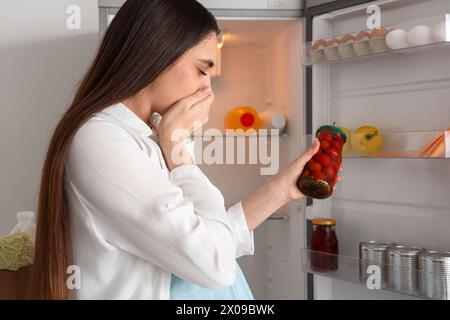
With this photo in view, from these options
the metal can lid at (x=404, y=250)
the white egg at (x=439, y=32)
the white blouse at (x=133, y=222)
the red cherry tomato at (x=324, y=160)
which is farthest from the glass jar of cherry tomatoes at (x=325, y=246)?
the white blouse at (x=133, y=222)

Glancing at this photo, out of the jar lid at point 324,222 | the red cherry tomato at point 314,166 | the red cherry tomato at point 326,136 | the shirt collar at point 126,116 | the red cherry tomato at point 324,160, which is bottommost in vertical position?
the jar lid at point 324,222

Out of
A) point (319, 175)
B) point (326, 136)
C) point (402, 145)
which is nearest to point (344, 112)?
point (402, 145)

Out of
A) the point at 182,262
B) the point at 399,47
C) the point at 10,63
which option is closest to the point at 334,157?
the point at 182,262

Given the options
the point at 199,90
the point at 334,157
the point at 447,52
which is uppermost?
the point at 447,52

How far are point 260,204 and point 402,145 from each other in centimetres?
69

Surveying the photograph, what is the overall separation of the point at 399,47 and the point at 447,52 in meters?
0.11

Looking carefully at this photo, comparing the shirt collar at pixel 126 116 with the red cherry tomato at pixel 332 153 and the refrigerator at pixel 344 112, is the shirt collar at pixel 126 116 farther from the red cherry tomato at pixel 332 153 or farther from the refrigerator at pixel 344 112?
the refrigerator at pixel 344 112

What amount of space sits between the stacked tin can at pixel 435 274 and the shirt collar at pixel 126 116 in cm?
84

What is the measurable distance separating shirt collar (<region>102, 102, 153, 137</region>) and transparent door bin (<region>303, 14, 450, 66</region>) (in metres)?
0.81

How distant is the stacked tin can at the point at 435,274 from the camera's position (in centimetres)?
136

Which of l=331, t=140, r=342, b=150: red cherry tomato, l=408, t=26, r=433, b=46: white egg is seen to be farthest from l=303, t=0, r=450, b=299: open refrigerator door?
l=331, t=140, r=342, b=150: red cherry tomato

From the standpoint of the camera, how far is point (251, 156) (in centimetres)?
200

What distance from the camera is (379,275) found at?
5.01ft
